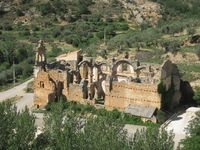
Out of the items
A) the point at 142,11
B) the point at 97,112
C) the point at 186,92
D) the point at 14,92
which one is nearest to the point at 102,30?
the point at 142,11

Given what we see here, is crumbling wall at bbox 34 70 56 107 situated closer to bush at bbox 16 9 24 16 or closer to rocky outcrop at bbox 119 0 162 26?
bush at bbox 16 9 24 16

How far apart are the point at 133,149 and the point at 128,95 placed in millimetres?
14002

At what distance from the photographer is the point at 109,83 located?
47094 millimetres

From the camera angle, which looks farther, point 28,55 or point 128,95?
point 28,55

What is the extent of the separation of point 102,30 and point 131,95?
47595 millimetres

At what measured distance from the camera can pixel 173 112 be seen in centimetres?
4759

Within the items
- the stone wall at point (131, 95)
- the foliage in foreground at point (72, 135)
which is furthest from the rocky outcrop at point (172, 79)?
the foliage in foreground at point (72, 135)

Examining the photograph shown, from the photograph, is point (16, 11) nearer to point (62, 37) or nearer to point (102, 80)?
point (62, 37)

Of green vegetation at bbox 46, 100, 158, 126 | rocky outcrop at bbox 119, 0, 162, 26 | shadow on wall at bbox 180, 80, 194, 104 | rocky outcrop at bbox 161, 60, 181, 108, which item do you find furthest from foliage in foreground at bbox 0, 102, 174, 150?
rocky outcrop at bbox 119, 0, 162, 26

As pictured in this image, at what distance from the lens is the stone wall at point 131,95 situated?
45.7m

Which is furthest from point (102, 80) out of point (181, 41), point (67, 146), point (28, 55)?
point (28, 55)

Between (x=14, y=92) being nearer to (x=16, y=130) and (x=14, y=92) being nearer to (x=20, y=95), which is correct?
(x=20, y=95)

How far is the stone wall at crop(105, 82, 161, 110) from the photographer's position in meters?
45.7

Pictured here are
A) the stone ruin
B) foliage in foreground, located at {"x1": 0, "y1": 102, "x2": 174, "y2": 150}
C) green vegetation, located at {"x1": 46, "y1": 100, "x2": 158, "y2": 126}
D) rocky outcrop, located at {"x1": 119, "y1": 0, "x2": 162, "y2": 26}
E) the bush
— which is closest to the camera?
foliage in foreground, located at {"x1": 0, "y1": 102, "x2": 174, "y2": 150}
